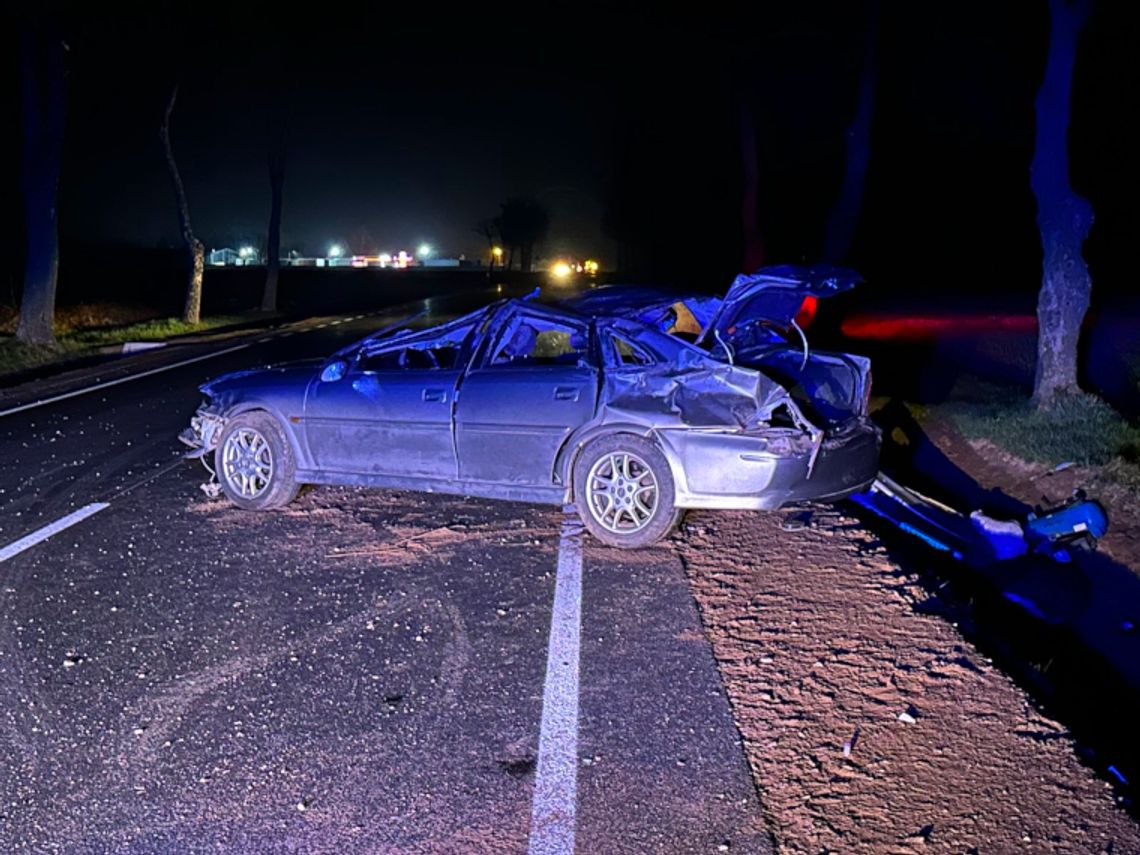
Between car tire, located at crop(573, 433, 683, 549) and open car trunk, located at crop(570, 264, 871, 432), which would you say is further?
open car trunk, located at crop(570, 264, 871, 432)

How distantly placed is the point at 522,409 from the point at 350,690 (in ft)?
8.77

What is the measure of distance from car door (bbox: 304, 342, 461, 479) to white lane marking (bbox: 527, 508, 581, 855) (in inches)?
60.8

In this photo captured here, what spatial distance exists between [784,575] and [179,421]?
797 centimetres

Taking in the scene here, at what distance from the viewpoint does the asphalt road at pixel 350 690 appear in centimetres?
356

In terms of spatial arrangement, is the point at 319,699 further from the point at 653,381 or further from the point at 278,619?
the point at 653,381

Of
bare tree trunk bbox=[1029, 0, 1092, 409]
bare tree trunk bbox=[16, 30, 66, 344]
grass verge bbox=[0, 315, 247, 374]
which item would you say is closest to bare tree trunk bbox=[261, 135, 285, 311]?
grass verge bbox=[0, 315, 247, 374]

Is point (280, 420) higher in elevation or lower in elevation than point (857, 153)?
lower

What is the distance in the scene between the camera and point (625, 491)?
662 cm

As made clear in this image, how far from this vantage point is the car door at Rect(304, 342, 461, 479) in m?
7.12

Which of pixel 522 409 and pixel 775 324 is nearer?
pixel 522 409

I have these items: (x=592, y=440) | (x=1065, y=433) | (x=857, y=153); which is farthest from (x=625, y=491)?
(x=857, y=153)

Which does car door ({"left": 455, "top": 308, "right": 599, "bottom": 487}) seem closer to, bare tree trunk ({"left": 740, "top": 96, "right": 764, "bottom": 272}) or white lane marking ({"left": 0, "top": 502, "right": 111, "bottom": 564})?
white lane marking ({"left": 0, "top": 502, "right": 111, "bottom": 564})

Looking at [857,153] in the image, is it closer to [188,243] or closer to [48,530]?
[188,243]

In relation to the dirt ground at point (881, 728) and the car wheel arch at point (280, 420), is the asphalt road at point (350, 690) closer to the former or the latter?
the dirt ground at point (881, 728)
